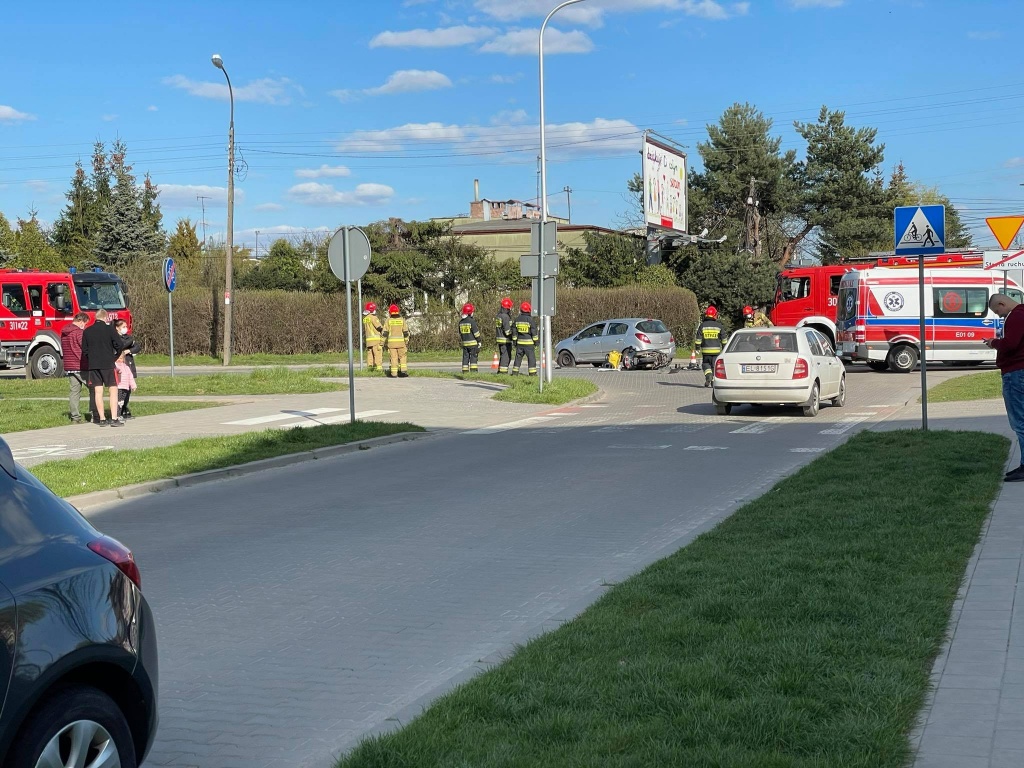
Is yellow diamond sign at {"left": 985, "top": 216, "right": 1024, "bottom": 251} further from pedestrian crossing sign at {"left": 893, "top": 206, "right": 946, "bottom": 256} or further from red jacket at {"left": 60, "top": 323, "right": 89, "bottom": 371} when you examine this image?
red jacket at {"left": 60, "top": 323, "right": 89, "bottom": 371}

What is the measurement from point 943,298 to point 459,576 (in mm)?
27535

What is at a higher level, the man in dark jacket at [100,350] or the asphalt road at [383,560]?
the man in dark jacket at [100,350]

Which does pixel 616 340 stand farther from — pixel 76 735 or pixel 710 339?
pixel 76 735

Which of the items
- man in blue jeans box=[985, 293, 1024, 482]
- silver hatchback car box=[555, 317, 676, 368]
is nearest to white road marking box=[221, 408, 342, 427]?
man in blue jeans box=[985, 293, 1024, 482]

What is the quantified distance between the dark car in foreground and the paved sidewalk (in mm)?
2635

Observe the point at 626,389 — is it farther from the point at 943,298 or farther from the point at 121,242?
the point at 121,242

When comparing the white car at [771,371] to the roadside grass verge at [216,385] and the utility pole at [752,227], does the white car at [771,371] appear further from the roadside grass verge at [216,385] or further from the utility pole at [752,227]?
the utility pole at [752,227]

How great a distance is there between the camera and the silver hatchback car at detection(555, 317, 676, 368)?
35.7 metres

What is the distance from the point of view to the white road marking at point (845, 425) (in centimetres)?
1747

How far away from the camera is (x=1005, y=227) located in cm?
1664

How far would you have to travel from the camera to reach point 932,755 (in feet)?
13.2

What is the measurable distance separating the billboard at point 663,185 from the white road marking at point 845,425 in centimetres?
3232

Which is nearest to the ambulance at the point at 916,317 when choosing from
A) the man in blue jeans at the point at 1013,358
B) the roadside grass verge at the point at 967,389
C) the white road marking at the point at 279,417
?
the roadside grass verge at the point at 967,389

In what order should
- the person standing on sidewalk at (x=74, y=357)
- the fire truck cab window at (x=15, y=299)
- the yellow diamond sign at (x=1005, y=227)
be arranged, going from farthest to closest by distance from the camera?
1. the fire truck cab window at (x=15, y=299)
2. the person standing on sidewalk at (x=74, y=357)
3. the yellow diamond sign at (x=1005, y=227)
